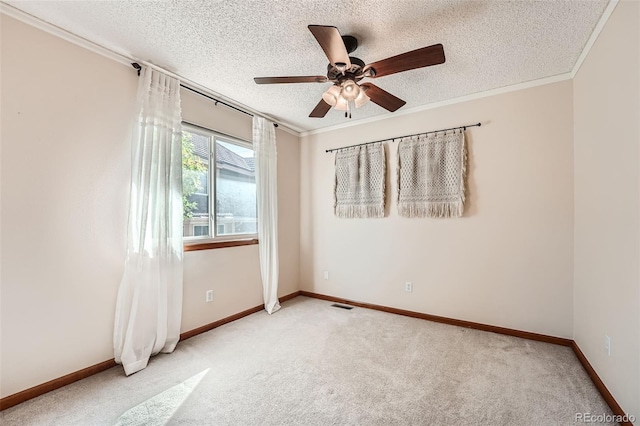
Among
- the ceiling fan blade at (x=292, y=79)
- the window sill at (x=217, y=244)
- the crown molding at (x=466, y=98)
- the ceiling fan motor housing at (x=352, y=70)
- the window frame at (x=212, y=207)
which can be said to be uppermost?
the crown molding at (x=466, y=98)

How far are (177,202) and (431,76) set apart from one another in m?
2.60

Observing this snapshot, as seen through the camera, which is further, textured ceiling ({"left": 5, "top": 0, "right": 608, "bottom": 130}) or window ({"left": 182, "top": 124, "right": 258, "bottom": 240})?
window ({"left": 182, "top": 124, "right": 258, "bottom": 240})

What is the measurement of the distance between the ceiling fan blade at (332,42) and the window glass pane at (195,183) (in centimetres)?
176

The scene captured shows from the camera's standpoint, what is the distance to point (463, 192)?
115 inches

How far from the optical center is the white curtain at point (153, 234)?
216 cm

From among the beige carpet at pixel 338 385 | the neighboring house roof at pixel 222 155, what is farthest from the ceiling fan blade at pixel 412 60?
the beige carpet at pixel 338 385

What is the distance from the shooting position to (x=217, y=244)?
2967 millimetres

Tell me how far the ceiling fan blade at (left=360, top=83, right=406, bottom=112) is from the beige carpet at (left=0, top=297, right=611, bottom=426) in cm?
217

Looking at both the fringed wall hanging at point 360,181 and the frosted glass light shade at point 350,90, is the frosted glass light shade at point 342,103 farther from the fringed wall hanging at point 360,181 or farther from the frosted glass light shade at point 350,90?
the fringed wall hanging at point 360,181

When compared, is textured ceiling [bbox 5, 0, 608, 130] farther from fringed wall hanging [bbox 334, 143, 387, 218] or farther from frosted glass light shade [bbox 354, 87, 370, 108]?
fringed wall hanging [bbox 334, 143, 387, 218]

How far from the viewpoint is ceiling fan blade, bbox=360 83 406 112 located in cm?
217

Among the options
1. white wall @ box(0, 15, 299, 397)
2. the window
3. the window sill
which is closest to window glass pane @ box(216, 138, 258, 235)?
the window

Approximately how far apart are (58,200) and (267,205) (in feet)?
6.28

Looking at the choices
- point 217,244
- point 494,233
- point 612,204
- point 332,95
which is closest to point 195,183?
point 217,244
